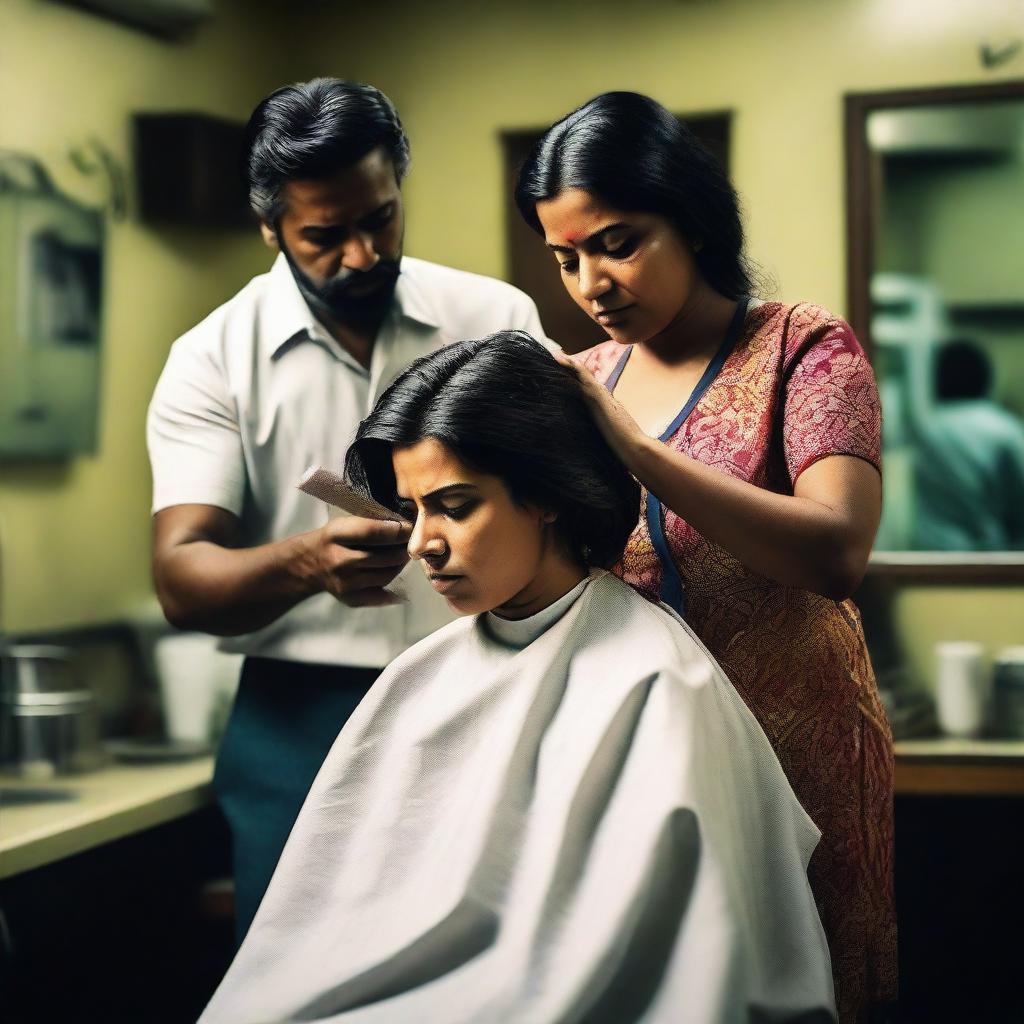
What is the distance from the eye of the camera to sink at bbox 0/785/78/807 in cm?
314

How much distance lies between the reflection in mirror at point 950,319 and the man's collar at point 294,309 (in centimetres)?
216

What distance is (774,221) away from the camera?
4.02 m

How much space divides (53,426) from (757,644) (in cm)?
228

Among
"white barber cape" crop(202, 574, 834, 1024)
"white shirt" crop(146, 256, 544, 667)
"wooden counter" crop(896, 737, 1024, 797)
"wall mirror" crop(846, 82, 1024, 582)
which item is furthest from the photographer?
"wall mirror" crop(846, 82, 1024, 582)

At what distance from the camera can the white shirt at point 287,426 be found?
2.20 metres

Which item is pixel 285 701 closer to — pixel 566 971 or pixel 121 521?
pixel 566 971

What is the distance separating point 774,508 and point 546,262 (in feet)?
8.20

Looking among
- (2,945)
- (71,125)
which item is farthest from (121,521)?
(2,945)

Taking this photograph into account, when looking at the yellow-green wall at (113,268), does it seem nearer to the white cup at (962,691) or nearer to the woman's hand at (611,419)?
the woman's hand at (611,419)

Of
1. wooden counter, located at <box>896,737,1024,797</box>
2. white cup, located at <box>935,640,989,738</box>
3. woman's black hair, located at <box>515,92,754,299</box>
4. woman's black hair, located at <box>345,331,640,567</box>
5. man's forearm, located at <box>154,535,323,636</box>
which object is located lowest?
wooden counter, located at <box>896,737,1024,797</box>

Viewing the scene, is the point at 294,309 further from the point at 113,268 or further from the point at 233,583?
the point at 113,268

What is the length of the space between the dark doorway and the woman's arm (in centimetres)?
217

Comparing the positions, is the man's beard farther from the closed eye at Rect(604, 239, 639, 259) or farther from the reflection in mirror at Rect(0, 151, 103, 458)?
the reflection in mirror at Rect(0, 151, 103, 458)

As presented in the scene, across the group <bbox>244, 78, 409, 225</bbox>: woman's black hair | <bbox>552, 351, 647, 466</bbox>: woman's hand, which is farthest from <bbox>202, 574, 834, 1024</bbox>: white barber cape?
<bbox>244, 78, 409, 225</bbox>: woman's black hair
